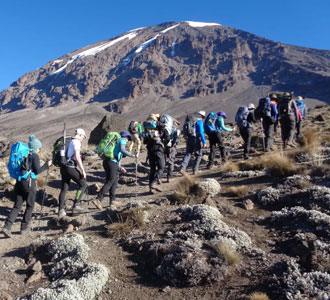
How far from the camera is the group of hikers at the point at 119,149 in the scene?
5.59 meters

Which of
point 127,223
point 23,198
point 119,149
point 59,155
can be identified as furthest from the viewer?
point 119,149

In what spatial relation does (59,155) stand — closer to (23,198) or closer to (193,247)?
(23,198)

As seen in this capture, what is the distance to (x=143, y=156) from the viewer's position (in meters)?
13.7

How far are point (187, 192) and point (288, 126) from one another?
17.2 feet

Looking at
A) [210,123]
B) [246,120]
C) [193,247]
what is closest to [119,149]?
[193,247]

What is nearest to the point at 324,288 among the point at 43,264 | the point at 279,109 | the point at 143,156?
the point at 43,264

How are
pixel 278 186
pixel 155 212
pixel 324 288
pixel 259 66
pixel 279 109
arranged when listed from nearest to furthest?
pixel 324 288
pixel 155 212
pixel 278 186
pixel 279 109
pixel 259 66

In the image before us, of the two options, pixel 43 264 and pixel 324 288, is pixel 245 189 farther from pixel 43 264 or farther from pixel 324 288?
pixel 43 264

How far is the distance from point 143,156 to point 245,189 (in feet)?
25.5

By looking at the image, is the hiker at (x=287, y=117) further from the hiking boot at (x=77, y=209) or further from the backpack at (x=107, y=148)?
the hiking boot at (x=77, y=209)

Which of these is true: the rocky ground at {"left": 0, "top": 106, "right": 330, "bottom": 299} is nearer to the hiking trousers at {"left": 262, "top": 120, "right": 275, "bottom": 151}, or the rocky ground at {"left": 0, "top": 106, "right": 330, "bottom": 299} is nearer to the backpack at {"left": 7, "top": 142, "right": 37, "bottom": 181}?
the backpack at {"left": 7, "top": 142, "right": 37, "bottom": 181}

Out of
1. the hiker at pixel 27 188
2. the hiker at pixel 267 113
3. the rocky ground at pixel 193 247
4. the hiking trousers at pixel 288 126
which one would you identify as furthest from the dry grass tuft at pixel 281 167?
the hiker at pixel 27 188

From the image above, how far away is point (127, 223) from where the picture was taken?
5113 millimetres

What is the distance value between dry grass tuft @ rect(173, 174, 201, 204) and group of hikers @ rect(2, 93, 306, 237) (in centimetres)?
86
